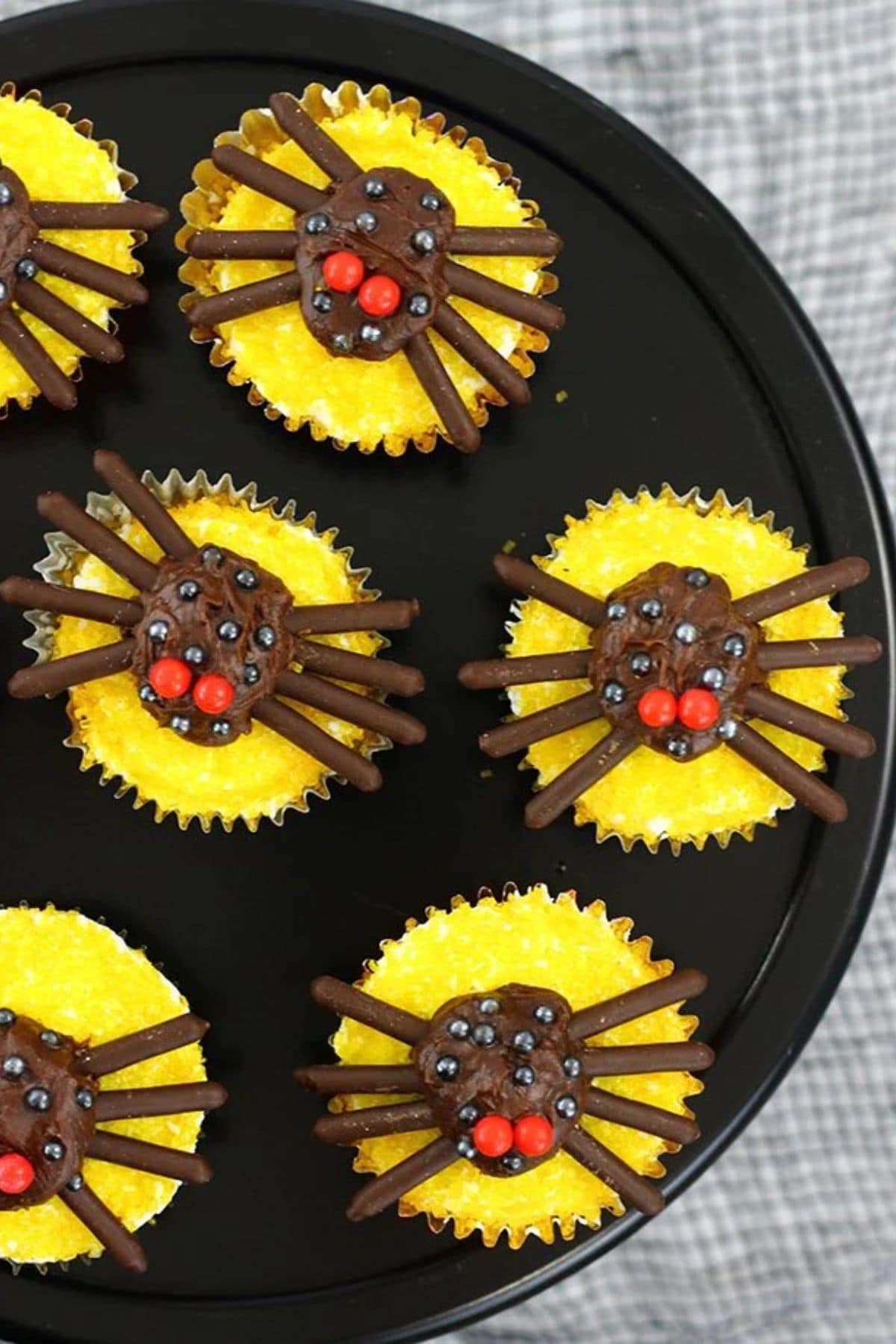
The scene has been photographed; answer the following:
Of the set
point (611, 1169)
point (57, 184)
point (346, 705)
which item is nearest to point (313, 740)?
point (346, 705)

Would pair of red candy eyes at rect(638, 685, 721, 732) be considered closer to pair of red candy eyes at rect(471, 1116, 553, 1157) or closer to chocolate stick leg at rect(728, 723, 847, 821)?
chocolate stick leg at rect(728, 723, 847, 821)

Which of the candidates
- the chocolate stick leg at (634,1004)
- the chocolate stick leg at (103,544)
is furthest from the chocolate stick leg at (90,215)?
the chocolate stick leg at (634,1004)

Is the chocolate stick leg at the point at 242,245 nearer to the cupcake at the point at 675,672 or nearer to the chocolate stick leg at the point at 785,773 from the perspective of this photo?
the cupcake at the point at 675,672

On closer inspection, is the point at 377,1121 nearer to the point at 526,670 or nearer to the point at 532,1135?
the point at 532,1135

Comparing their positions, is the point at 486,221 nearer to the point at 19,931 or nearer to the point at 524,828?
the point at 524,828

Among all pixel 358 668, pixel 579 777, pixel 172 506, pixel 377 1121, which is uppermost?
pixel 172 506

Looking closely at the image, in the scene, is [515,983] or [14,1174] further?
[515,983]

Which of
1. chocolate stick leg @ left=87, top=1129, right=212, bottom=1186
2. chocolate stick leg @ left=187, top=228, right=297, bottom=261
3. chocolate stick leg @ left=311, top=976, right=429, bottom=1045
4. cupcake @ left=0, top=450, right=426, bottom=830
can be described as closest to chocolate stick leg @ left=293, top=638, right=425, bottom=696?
cupcake @ left=0, top=450, right=426, bottom=830
